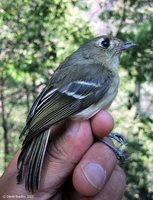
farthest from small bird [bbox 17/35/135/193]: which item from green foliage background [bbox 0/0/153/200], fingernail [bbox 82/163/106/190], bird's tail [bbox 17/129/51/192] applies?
green foliage background [bbox 0/0/153/200]

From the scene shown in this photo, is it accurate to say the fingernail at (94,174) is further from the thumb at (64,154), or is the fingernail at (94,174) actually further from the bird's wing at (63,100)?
the bird's wing at (63,100)

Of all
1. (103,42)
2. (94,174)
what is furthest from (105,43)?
(94,174)

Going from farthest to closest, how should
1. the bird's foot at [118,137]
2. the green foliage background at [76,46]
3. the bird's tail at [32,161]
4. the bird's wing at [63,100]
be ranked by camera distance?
the green foliage background at [76,46] < the bird's foot at [118,137] < the bird's wing at [63,100] < the bird's tail at [32,161]

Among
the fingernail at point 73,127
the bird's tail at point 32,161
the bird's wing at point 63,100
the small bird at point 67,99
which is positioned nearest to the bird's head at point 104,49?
the small bird at point 67,99

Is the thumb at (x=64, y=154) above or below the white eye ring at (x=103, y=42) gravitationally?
below

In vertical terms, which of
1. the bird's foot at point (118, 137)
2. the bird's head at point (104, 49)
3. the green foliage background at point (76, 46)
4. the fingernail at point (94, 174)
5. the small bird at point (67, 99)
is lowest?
the green foliage background at point (76, 46)

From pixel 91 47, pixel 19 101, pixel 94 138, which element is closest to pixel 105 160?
pixel 94 138
